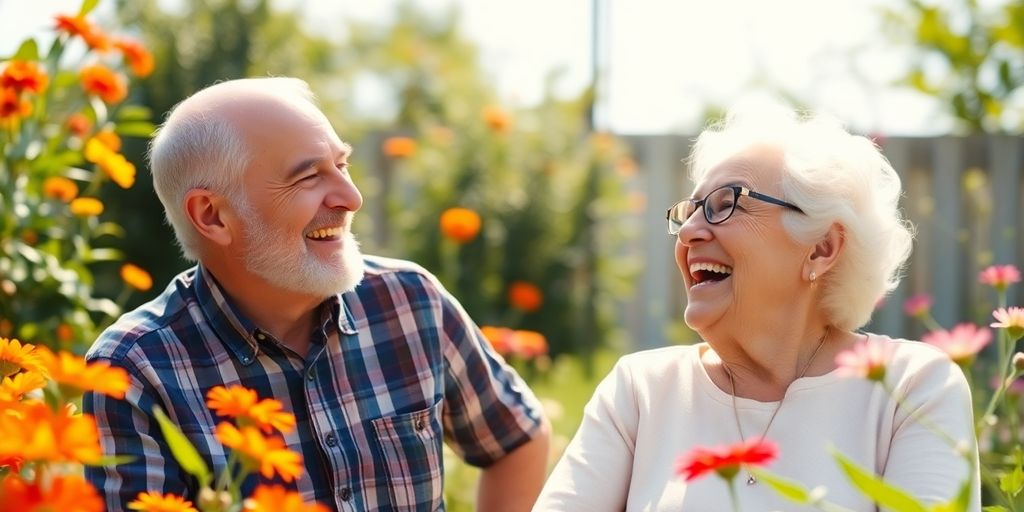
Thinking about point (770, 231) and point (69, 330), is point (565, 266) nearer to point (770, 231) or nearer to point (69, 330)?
point (69, 330)

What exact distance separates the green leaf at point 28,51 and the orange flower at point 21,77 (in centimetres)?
10

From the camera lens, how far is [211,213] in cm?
208

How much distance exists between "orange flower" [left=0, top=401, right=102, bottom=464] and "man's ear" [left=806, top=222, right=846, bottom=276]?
1232 mm

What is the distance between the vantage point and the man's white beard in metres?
2.01

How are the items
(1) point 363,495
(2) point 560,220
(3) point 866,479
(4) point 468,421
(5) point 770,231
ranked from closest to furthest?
(3) point 866,479
(5) point 770,231
(1) point 363,495
(4) point 468,421
(2) point 560,220

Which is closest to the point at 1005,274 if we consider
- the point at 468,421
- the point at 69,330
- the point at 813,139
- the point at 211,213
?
the point at 813,139

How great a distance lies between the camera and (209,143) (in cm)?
206

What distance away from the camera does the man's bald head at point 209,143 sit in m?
2.05

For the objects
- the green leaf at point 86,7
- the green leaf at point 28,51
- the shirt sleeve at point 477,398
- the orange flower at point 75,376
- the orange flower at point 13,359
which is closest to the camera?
the orange flower at point 75,376

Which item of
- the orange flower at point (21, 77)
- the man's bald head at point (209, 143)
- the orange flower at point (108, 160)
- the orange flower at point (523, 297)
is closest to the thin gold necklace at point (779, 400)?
the man's bald head at point (209, 143)

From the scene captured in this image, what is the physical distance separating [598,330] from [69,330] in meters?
3.35

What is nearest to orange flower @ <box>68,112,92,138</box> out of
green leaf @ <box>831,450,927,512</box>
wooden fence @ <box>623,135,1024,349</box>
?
green leaf @ <box>831,450,927,512</box>

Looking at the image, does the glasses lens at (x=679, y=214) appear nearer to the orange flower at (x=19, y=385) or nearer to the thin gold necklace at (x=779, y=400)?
the thin gold necklace at (x=779, y=400)

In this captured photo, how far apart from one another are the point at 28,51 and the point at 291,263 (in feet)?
3.57
